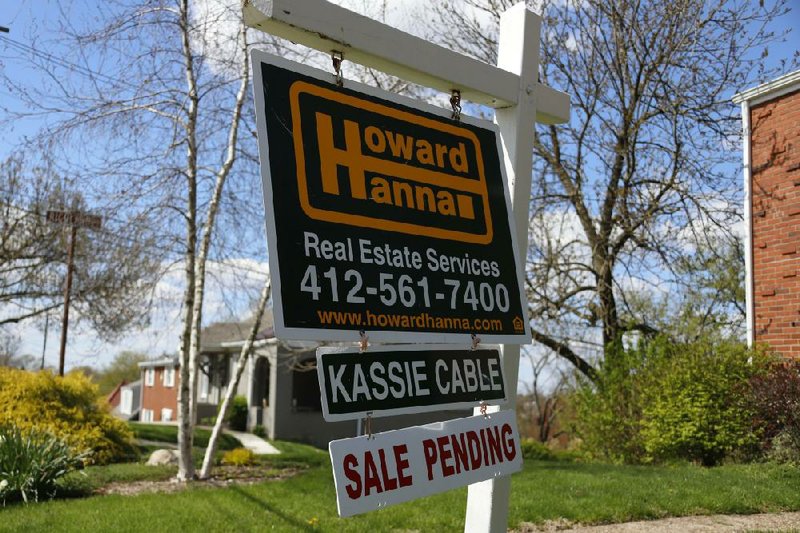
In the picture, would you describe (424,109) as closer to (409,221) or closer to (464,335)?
(409,221)

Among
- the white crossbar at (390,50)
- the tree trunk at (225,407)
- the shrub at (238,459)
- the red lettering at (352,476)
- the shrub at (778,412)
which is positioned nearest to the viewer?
the red lettering at (352,476)

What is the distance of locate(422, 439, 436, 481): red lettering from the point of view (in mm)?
3117

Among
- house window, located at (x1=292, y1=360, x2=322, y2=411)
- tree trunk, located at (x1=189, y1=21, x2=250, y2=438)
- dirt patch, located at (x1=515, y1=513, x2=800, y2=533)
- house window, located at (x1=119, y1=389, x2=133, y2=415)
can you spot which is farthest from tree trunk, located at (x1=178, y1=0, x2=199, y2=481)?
house window, located at (x1=119, y1=389, x2=133, y2=415)

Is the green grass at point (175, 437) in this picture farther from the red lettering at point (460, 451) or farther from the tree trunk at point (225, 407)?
the red lettering at point (460, 451)

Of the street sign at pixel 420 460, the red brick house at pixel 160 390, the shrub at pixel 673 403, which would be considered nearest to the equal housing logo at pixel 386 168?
the street sign at pixel 420 460

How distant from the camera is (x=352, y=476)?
9.18ft

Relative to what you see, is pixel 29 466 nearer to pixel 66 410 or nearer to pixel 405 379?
pixel 66 410

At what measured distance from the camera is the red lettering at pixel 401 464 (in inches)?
117

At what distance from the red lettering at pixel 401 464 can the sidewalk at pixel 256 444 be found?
18.0 meters

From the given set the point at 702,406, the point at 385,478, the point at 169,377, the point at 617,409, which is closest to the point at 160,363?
the point at 169,377

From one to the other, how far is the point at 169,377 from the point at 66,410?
25.2 meters

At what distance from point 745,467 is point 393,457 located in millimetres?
8960

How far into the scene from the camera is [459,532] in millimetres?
6871

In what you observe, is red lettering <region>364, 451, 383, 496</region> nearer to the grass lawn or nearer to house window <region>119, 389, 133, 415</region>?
the grass lawn
